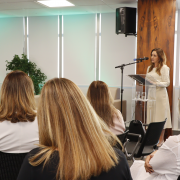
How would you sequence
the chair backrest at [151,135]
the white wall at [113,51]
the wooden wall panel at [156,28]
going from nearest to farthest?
the chair backrest at [151,135] < the wooden wall panel at [156,28] < the white wall at [113,51]

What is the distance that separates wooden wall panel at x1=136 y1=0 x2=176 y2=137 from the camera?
208 inches

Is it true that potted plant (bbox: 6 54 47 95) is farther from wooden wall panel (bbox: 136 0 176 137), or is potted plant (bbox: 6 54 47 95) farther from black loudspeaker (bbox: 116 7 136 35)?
wooden wall panel (bbox: 136 0 176 137)

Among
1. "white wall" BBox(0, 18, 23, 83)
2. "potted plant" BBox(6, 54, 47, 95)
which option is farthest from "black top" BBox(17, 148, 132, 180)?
"white wall" BBox(0, 18, 23, 83)

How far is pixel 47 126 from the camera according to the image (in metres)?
1.03

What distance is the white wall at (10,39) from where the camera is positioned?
8.28 metres

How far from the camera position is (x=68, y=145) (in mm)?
996

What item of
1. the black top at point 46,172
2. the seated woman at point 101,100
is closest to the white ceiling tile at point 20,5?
the seated woman at point 101,100

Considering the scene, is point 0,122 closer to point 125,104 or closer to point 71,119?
point 71,119

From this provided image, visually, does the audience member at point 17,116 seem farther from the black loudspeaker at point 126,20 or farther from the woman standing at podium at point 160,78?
the black loudspeaker at point 126,20

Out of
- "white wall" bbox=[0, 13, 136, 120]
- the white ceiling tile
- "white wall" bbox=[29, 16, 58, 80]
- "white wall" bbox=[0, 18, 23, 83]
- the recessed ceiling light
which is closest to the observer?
the recessed ceiling light

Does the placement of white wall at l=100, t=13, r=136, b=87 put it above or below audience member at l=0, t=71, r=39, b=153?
above

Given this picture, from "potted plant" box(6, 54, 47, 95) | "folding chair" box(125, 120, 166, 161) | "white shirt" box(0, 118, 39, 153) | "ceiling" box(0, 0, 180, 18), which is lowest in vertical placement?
"folding chair" box(125, 120, 166, 161)

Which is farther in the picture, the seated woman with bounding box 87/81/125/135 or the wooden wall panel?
the wooden wall panel

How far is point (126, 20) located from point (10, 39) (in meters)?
4.22
